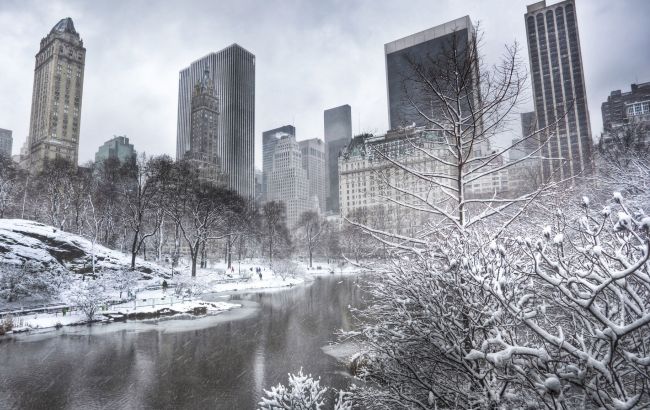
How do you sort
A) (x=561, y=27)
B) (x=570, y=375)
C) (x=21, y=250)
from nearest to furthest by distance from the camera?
(x=570, y=375)
(x=21, y=250)
(x=561, y=27)

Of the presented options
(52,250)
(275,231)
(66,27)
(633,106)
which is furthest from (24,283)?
→ (66,27)

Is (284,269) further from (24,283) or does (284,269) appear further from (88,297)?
(24,283)

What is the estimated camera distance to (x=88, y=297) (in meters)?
21.1

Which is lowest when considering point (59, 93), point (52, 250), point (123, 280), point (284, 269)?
point (284, 269)

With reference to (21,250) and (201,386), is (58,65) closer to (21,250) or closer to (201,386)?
(21,250)

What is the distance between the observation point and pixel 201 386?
11.0 m

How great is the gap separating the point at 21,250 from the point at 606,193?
45155mm

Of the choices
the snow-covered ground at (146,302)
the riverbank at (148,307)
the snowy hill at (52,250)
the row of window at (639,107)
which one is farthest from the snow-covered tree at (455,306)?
the row of window at (639,107)

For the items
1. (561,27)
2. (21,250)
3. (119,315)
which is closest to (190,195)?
(21,250)

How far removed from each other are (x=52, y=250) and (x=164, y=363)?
25452 mm

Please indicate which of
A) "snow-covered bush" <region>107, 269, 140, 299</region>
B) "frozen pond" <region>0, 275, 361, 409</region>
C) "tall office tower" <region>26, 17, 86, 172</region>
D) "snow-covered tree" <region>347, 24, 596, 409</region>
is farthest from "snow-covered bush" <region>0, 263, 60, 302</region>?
"tall office tower" <region>26, 17, 86, 172</region>

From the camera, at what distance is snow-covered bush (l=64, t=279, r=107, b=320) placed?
21.0 m

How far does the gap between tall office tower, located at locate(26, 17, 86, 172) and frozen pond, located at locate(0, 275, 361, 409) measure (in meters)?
161

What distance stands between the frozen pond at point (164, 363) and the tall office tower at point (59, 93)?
529 feet
